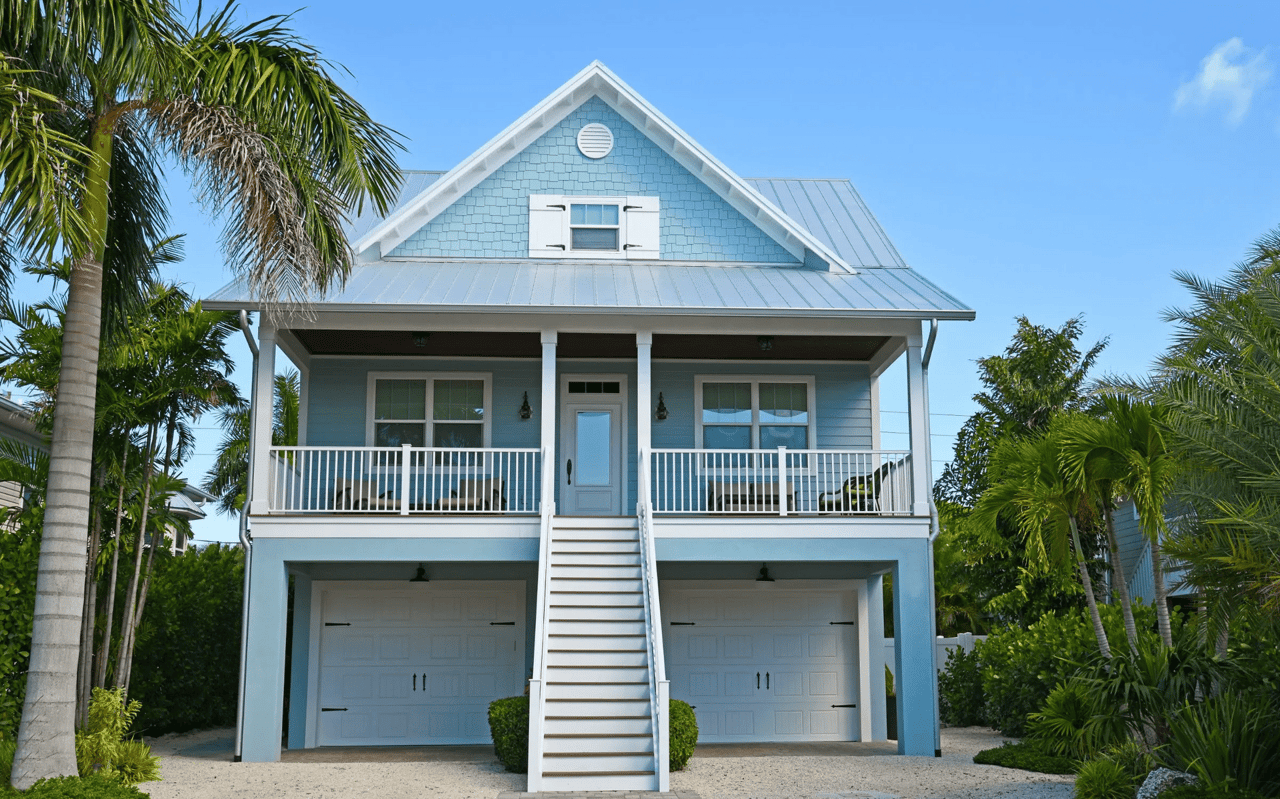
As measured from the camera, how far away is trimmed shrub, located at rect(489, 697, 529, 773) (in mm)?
12531

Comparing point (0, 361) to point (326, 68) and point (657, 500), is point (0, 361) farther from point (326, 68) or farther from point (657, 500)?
point (657, 500)

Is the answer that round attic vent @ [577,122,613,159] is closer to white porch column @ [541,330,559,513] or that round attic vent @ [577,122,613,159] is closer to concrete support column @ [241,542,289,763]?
white porch column @ [541,330,559,513]

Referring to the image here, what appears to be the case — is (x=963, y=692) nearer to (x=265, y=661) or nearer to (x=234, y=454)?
(x=265, y=661)

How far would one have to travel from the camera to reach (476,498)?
15.6 metres

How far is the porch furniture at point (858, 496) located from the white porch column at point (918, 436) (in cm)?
50

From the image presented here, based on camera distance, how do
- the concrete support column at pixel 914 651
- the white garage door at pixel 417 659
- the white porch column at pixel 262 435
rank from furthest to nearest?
1. the white garage door at pixel 417 659
2. the white porch column at pixel 262 435
3. the concrete support column at pixel 914 651

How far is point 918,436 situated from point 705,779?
5.08 metres

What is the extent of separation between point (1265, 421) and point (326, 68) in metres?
8.54

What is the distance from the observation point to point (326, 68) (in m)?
11.0

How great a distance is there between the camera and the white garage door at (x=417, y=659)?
16531 mm

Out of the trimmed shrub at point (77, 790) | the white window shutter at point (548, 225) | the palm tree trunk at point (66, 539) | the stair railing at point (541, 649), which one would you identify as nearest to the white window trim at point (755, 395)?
the white window shutter at point (548, 225)

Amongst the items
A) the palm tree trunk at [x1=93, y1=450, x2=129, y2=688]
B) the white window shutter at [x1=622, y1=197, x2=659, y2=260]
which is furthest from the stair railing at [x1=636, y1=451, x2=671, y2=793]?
the palm tree trunk at [x1=93, y1=450, x2=129, y2=688]

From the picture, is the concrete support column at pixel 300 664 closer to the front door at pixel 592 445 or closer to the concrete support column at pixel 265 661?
the concrete support column at pixel 265 661

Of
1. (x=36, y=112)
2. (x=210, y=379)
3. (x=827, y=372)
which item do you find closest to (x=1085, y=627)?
(x=827, y=372)
